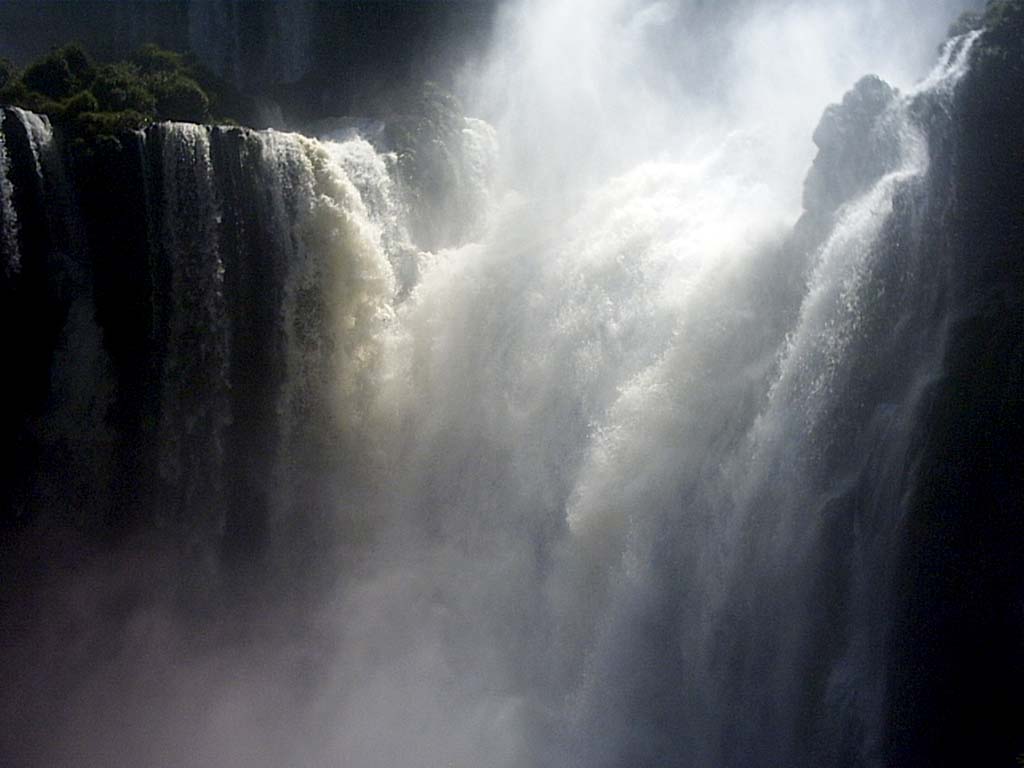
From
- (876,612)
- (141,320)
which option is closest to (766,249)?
(876,612)

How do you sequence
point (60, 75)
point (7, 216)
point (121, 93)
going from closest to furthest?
point (7, 216), point (121, 93), point (60, 75)

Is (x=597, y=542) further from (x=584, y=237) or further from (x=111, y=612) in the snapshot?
(x=111, y=612)

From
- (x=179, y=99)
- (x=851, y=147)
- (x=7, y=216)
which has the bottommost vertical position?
(x=851, y=147)

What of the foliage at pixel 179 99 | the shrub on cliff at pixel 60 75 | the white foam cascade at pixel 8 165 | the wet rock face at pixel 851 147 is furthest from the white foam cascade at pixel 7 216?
the wet rock face at pixel 851 147

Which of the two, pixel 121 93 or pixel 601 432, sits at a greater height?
pixel 121 93

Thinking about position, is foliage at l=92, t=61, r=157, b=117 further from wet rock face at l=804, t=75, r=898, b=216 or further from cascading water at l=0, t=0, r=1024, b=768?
wet rock face at l=804, t=75, r=898, b=216

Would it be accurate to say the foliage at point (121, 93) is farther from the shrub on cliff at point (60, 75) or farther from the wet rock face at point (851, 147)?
the wet rock face at point (851, 147)

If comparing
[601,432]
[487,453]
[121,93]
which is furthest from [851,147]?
[121,93]

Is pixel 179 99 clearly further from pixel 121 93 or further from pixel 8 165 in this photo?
pixel 8 165
